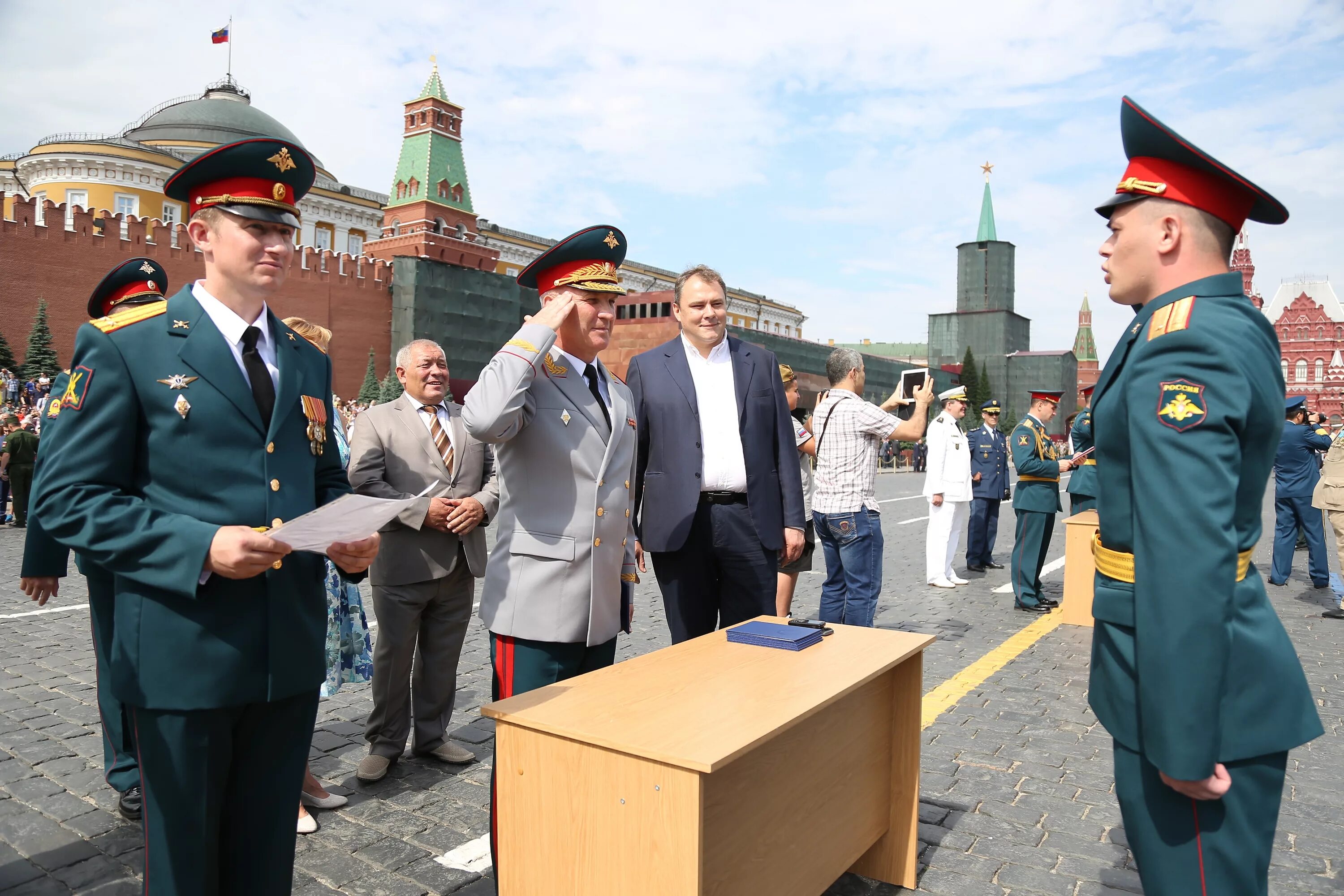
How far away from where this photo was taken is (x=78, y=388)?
2.02 meters

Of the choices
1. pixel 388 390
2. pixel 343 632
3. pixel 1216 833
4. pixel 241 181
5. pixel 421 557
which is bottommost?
pixel 343 632

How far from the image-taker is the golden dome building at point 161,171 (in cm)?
5081

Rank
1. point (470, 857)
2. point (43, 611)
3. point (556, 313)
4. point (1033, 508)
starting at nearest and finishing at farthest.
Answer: point (556, 313) → point (470, 857) → point (43, 611) → point (1033, 508)

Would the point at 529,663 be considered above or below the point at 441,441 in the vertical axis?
below

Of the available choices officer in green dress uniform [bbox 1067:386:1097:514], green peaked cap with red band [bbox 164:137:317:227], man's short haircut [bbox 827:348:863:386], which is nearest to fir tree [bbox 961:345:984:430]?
officer in green dress uniform [bbox 1067:386:1097:514]

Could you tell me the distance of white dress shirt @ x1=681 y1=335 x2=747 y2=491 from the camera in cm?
396

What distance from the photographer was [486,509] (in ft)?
14.1

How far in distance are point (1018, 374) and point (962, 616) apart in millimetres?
91432

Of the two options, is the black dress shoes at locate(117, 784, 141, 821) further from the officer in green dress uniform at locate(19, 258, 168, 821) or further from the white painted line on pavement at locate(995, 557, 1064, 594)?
the white painted line on pavement at locate(995, 557, 1064, 594)

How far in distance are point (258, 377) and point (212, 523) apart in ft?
1.28

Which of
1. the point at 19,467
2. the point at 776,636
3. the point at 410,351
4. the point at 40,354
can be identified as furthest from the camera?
the point at 40,354

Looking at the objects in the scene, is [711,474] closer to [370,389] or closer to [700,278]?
[700,278]

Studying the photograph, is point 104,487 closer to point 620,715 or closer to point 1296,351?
point 620,715

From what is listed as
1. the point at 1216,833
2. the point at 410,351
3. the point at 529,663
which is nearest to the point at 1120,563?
the point at 1216,833
